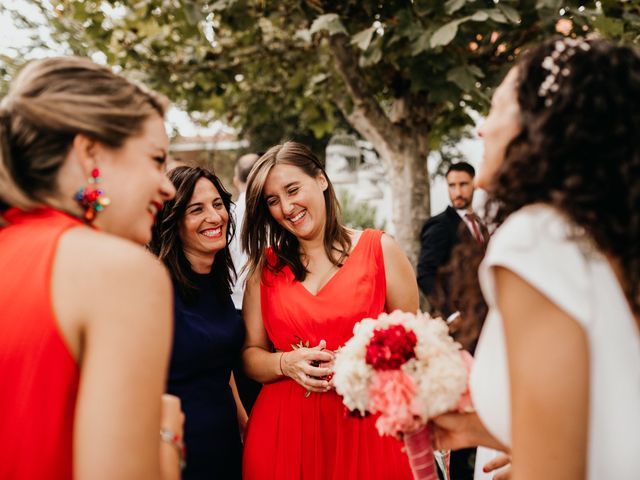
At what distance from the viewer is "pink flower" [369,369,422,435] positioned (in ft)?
5.74

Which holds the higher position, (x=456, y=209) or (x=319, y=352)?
(x=456, y=209)

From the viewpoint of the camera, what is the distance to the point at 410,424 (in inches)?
69.2

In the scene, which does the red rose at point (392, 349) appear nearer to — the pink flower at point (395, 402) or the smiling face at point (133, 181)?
the pink flower at point (395, 402)

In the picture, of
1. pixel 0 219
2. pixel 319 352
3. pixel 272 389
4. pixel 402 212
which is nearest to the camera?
pixel 0 219

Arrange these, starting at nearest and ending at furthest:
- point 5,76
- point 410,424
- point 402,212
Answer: point 410,424
point 402,212
point 5,76

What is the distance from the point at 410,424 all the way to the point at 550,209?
78 centimetres

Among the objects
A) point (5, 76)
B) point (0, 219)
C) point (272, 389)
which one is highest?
point (5, 76)

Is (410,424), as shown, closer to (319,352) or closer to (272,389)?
(319,352)

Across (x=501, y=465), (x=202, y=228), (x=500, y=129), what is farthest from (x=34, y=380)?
(x=202, y=228)

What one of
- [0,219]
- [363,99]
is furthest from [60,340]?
[363,99]

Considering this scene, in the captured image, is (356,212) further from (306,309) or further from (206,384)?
(206,384)

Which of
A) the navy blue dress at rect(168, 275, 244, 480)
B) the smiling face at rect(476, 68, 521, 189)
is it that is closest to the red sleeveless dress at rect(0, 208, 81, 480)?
the smiling face at rect(476, 68, 521, 189)

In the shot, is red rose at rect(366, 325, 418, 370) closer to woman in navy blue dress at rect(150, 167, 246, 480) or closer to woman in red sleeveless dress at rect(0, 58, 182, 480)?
woman in red sleeveless dress at rect(0, 58, 182, 480)

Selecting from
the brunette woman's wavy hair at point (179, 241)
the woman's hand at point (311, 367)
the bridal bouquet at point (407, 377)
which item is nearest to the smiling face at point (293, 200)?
the brunette woman's wavy hair at point (179, 241)
